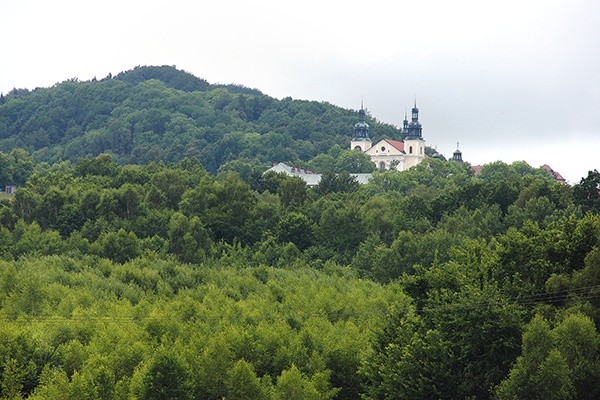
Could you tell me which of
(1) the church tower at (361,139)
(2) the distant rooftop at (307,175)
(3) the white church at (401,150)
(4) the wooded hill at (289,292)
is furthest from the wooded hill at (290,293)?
(1) the church tower at (361,139)

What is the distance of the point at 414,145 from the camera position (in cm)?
17362

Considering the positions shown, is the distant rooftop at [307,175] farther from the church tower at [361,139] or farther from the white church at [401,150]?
the church tower at [361,139]

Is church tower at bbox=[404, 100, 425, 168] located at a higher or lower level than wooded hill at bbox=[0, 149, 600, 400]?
higher

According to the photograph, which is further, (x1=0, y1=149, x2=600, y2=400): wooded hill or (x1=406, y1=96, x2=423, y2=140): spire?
(x1=406, y1=96, x2=423, y2=140): spire

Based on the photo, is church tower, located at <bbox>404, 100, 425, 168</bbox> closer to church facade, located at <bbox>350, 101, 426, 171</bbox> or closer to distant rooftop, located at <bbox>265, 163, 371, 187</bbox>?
church facade, located at <bbox>350, 101, 426, 171</bbox>

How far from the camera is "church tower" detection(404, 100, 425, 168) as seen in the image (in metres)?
173

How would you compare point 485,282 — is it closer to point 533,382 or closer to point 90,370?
point 533,382

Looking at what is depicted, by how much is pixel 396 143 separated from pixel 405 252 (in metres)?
108

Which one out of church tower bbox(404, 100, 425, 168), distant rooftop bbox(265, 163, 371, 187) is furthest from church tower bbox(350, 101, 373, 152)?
distant rooftop bbox(265, 163, 371, 187)

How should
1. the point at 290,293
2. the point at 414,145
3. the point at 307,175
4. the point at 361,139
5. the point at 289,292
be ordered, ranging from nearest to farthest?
the point at 290,293 < the point at 289,292 < the point at 307,175 < the point at 414,145 < the point at 361,139

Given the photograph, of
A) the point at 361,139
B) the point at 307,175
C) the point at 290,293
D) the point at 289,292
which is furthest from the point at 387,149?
the point at 290,293

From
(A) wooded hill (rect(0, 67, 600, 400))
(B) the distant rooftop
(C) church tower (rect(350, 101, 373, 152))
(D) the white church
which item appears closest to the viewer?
(A) wooded hill (rect(0, 67, 600, 400))

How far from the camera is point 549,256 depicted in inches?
1636

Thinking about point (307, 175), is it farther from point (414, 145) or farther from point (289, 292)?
point (289, 292)
